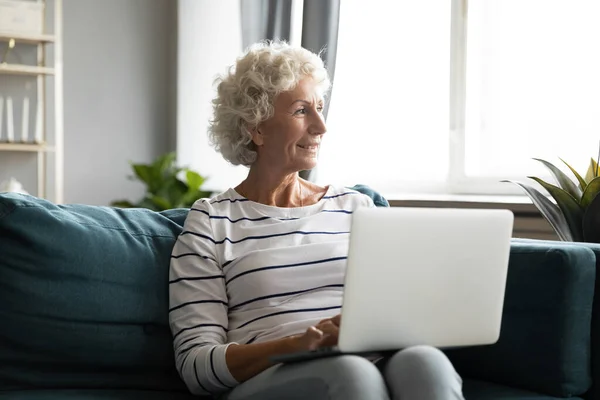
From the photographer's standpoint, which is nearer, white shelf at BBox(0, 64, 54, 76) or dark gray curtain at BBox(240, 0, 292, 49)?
dark gray curtain at BBox(240, 0, 292, 49)

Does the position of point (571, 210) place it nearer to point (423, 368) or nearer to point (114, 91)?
point (423, 368)

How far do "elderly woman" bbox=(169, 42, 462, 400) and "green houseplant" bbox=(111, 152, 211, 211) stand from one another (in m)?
2.32

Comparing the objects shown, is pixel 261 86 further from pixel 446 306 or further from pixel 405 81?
pixel 405 81

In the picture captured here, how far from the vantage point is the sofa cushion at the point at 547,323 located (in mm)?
1786

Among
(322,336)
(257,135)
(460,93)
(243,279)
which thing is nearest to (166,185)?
(460,93)

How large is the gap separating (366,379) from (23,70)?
3.34 meters

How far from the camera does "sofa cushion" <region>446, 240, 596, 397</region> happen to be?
179 cm

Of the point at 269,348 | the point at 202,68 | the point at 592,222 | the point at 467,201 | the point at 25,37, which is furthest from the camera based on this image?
the point at 202,68

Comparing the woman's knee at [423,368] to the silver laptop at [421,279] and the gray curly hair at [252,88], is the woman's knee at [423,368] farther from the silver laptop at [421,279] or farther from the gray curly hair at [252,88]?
the gray curly hair at [252,88]

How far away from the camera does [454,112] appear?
12.3 feet

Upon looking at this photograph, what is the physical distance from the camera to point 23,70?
14.3 ft

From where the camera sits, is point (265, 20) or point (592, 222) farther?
point (265, 20)

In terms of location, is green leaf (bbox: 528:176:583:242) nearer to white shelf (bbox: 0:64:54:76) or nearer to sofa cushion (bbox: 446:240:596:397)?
sofa cushion (bbox: 446:240:596:397)

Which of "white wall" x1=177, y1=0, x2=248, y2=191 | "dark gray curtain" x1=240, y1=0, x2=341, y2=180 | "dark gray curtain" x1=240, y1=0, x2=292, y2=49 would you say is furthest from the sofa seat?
"white wall" x1=177, y1=0, x2=248, y2=191
